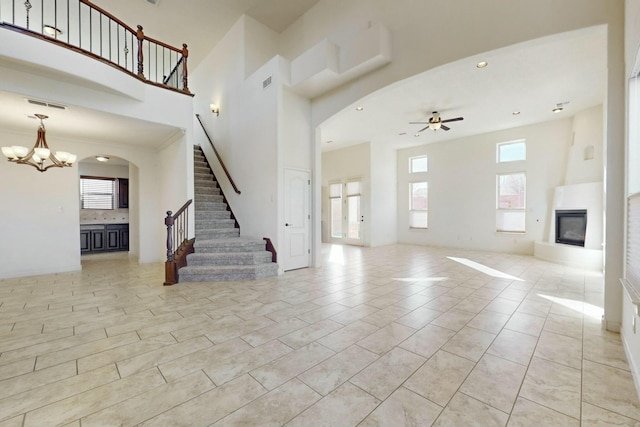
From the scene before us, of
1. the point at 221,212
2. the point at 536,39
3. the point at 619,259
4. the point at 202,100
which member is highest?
the point at 202,100

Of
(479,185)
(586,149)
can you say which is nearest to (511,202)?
(479,185)

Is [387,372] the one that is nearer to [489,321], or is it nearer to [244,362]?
[244,362]

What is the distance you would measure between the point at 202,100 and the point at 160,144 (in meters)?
2.63

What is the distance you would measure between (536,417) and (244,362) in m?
2.06

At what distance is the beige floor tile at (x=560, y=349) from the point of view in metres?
2.28

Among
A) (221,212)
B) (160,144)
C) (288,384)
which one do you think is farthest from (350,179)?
(288,384)

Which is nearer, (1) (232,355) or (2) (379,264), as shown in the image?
(1) (232,355)

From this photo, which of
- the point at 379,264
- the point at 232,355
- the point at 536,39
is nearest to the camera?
the point at 232,355

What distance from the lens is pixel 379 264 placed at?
20.8ft

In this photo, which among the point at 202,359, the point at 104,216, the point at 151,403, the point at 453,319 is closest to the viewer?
the point at 151,403

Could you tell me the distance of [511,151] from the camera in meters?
7.98

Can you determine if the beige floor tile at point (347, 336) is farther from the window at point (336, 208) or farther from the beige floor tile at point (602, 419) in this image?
the window at point (336, 208)

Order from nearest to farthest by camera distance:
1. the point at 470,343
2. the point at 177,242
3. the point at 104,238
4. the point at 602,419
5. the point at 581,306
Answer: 1. the point at 602,419
2. the point at 470,343
3. the point at 581,306
4. the point at 177,242
5. the point at 104,238

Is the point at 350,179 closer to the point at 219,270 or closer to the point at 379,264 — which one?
the point at 379,264
